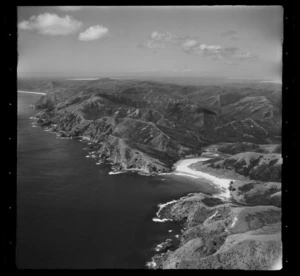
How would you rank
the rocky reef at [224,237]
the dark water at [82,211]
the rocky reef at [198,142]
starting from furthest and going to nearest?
1. the dark water at [82,211]
2. the rocky reef at [198,142]
3. the rocky reef at [224,237]

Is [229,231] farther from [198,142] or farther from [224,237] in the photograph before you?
[198,142]

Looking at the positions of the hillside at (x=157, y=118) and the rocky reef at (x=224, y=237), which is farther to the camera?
the hillside at (x=157, y=118)

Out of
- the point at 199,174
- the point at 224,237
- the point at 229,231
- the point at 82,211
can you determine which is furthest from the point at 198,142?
the point at 224,237

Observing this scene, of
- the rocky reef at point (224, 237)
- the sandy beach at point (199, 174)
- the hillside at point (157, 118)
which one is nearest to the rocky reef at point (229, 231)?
the rocky reef at point (224, 237)

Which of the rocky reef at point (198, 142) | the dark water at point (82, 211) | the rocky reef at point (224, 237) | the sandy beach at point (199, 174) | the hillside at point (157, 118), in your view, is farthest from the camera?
the hillside at point (157, 118)

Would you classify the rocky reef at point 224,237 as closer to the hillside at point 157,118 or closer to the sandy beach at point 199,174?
the sandy beach at point 199,174

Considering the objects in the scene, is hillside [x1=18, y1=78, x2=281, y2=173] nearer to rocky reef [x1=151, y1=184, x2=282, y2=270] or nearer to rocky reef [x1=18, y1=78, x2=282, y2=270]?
rocky reef [x1=18, y1=78, x2=282, y2=270]

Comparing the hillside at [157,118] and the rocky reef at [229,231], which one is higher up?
the hillside at [157,118]
